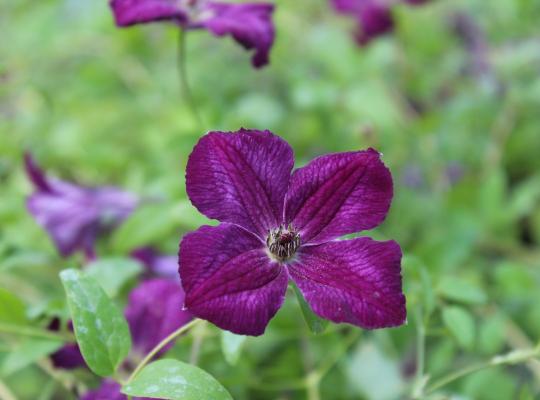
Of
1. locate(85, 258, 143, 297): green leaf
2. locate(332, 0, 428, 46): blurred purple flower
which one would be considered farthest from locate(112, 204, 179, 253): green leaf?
locate(332, 0, 428, 46): blurred purple flower

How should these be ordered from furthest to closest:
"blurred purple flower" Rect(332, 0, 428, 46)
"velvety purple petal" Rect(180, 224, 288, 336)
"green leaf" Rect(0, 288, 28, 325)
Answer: "blurred purple flower" Rect(332, 0, 428, 46)
"green leaf" Rect(0, 288, 28, 325)
"velvety purple petal" Rect(180, 224, 288, 336)

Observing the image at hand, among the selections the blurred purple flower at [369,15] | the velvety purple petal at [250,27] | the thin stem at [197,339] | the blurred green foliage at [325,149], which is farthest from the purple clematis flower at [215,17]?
the blurred purple flower at [369,15]

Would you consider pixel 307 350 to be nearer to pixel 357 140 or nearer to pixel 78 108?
pixel 357 140

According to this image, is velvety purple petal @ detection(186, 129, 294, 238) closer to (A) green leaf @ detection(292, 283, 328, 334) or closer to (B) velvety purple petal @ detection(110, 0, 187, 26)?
(A) green leaf @ detection(292, 283, 328, 334)

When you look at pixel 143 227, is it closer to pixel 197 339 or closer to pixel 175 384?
pixel 197 339

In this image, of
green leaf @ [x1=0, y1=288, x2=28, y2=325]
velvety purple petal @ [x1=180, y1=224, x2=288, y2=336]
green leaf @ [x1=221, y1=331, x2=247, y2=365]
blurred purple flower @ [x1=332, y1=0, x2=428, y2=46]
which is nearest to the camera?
velvety purple petal @ [x1=180, y1=224, x2=288, y2=336]

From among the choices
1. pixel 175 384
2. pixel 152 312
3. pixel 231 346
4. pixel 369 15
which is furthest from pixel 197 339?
pixel 369 15

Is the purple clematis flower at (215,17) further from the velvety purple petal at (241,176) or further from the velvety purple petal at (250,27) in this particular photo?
the velvety purple petal at (241,176)

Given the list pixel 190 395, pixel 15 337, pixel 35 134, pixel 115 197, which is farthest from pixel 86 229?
pixel 190 395
